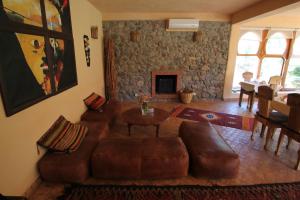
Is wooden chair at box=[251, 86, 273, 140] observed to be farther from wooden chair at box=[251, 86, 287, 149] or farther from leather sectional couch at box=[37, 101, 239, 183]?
leather sectional couch at box=[37, 101, 239, 183]

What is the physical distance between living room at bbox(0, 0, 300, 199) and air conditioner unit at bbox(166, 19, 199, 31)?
0.04m

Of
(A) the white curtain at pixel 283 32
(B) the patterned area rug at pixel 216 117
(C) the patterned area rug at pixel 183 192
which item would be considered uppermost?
(A) the white curtain at pixel 283 32

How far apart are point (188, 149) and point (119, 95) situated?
11.5 ft

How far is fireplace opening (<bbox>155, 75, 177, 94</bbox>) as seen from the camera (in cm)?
523

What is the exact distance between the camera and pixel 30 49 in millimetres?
1783

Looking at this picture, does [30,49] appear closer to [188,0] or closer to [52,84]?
[52,84]

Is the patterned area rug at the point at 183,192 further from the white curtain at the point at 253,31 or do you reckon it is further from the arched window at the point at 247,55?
the white curtain at the point at 253,31

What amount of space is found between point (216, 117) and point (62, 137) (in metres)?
3.31

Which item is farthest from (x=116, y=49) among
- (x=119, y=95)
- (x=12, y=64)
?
(x=12, y=64)

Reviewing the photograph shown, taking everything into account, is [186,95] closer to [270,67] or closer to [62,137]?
[270,67]

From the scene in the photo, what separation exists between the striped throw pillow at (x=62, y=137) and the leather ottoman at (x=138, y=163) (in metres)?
0.35

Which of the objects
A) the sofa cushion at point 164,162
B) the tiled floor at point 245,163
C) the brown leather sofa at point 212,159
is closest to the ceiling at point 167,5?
the tiled floor at point 245,163

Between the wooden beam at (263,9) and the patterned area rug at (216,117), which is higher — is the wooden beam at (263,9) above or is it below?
above

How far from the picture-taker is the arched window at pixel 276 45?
5.19m
